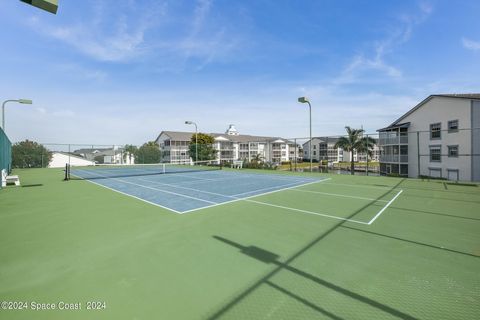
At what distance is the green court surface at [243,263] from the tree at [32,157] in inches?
1147

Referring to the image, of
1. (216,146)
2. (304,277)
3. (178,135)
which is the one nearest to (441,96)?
(304,277)

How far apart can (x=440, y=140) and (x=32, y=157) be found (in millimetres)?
48400

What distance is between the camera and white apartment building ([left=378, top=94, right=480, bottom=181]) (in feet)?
67.9

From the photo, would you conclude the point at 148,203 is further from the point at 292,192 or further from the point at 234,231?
the point at 292,192

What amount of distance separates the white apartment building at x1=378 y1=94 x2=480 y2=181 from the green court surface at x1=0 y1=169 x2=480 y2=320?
13009 millimetres

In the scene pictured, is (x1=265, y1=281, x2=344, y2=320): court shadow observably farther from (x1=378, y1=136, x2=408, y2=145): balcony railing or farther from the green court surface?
(x1=378, y1=136, x2=408, y2=145): balcony railing

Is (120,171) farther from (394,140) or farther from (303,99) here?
(394,140)

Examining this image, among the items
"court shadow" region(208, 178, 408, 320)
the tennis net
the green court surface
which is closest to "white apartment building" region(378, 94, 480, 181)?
the green court surface

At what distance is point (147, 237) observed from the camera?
198 inches

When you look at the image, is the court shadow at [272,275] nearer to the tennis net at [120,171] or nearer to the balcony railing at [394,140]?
the tennis net at [120,171]

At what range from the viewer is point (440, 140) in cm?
2486

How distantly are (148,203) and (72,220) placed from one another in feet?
7.77

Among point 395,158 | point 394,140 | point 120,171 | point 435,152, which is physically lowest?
point 120,171

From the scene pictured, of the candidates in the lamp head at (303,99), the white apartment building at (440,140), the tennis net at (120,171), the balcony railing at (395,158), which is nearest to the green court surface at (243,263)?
the lamp head at (303,99)
